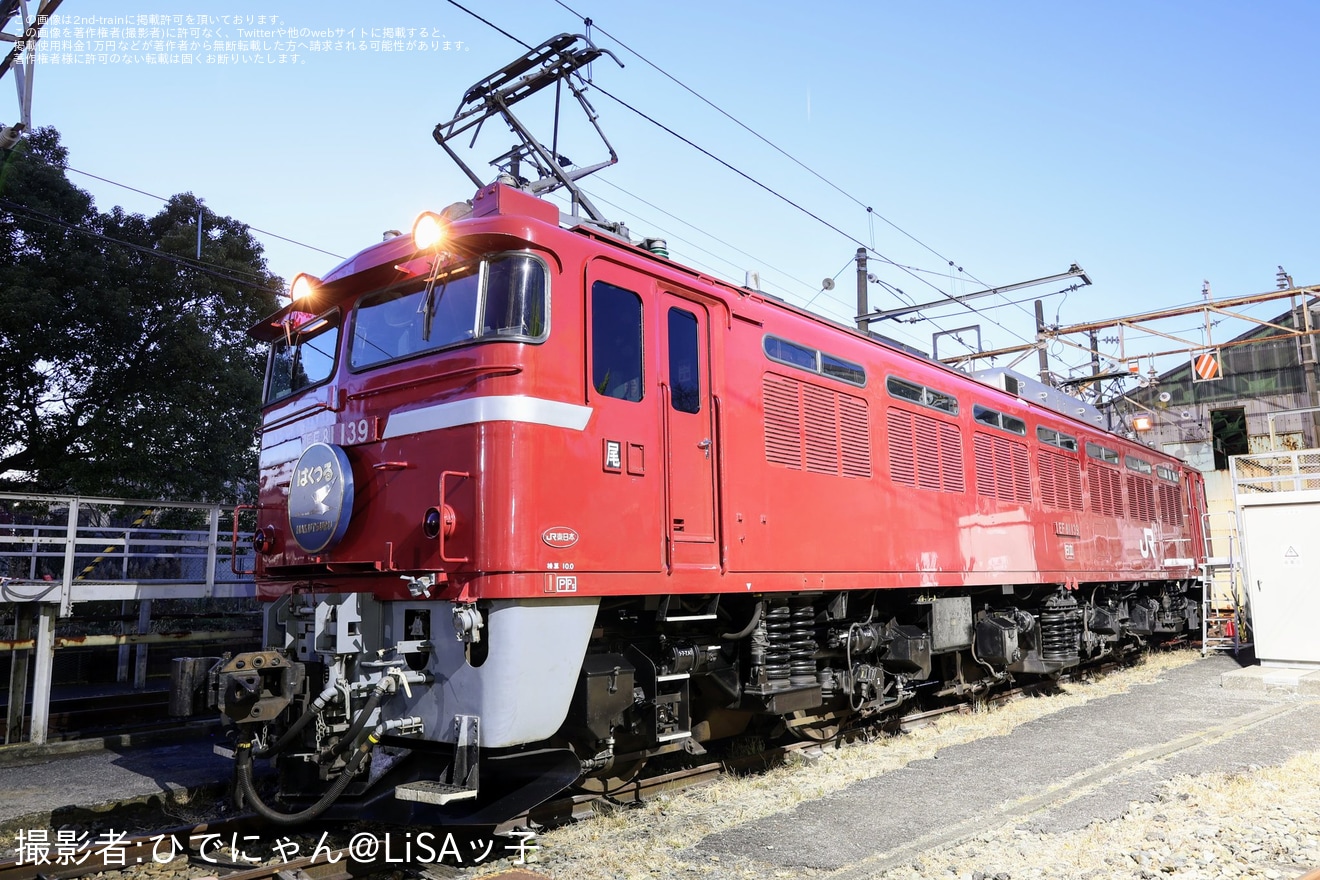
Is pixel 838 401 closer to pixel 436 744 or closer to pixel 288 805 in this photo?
pixel 436 744

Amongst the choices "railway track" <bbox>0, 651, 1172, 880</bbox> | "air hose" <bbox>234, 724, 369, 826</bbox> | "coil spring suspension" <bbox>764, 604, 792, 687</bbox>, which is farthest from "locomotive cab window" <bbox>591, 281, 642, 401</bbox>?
"railway track" <bbox>0, 651, 1172, 880</bbox>

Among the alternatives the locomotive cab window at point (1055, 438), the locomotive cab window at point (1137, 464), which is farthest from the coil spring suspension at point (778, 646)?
the locomotive cab window at point (1137, 464)

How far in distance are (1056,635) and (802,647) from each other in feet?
19.9

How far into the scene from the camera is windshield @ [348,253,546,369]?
563 centimetres

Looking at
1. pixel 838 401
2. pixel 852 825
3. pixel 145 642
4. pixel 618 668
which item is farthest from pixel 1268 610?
pixel 145 642

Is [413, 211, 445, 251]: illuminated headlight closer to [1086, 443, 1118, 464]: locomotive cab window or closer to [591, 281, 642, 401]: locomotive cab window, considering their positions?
[591, 281, 642, 401]: locomotive cab window

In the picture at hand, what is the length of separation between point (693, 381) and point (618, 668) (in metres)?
2.11

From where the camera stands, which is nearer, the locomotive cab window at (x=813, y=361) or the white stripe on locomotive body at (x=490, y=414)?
the white stripe on locomotive body at (x=490, y=414)

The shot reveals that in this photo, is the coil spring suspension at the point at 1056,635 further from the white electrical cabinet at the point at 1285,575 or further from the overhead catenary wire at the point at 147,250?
the overhead catenary wire at the point at 147,250

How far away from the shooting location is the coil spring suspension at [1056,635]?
12.0m

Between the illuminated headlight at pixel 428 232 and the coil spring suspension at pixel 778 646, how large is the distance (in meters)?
3.77

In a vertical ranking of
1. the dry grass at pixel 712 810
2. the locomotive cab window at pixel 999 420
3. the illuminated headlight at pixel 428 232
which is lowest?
the dry grass at pixel 712 810

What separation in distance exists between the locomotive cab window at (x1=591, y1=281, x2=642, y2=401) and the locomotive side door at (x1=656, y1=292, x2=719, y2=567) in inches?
8.8

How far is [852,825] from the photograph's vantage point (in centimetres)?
621
